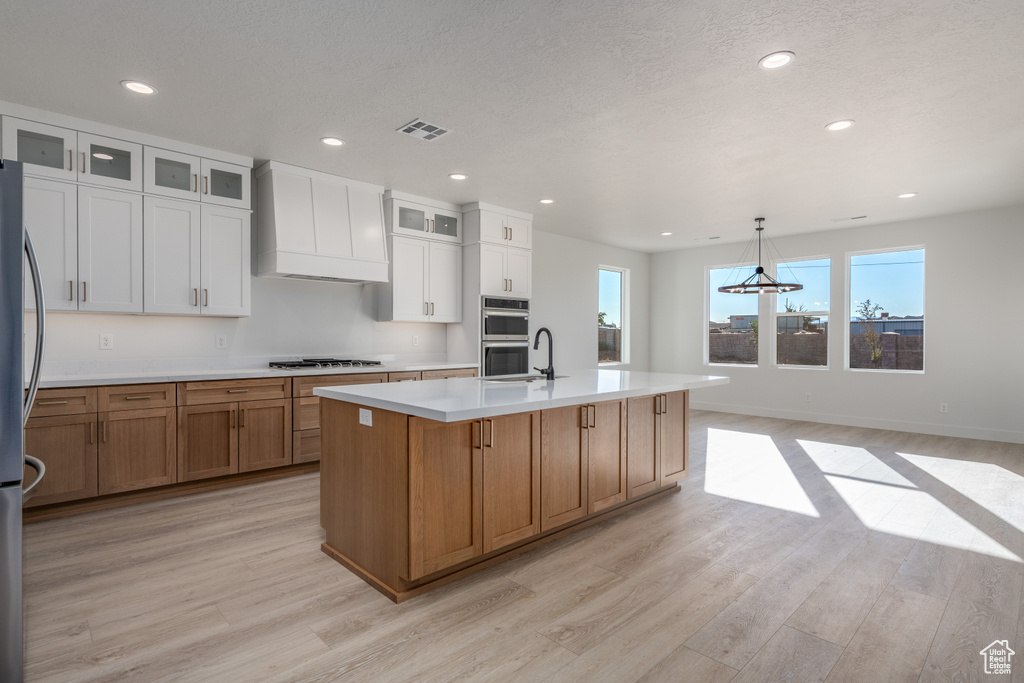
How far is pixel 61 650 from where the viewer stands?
1.89 meters

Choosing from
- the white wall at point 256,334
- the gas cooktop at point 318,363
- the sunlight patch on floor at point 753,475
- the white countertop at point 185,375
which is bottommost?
the sunlight patch on floor at point 753,475

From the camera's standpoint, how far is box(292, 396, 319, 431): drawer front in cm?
425

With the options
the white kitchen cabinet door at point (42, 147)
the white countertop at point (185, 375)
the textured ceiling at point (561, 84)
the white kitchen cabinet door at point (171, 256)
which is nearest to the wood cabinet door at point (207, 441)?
the white countertop at point (185, 375)

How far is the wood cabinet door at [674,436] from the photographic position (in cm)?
358

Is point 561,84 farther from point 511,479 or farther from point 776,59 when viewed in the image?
point 511,479

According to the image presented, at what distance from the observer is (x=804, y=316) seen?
726 centimetres

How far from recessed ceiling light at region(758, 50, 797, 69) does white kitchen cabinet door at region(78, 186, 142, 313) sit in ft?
13.4

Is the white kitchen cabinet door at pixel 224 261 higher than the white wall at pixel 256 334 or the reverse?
higher

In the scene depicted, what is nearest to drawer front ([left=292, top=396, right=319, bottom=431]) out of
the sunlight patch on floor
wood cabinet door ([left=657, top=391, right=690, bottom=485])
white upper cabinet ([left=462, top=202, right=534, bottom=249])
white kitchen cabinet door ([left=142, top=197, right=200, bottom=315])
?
white kitchen cabinet door ([left=142, top=197, right=200, bottom=315])

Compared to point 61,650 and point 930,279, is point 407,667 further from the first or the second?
point 930,279

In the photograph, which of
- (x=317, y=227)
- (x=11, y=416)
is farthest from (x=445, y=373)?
(x=11, y=416)

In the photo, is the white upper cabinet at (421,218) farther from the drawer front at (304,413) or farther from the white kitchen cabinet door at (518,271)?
the drawer front at (304,413)

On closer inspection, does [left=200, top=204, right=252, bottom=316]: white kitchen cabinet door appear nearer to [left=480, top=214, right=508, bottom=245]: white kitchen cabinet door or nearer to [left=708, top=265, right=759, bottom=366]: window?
[left=480, top=214, right=508, bottom=245]: white kitchen cabinet door

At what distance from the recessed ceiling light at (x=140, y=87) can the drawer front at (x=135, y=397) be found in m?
1.84
